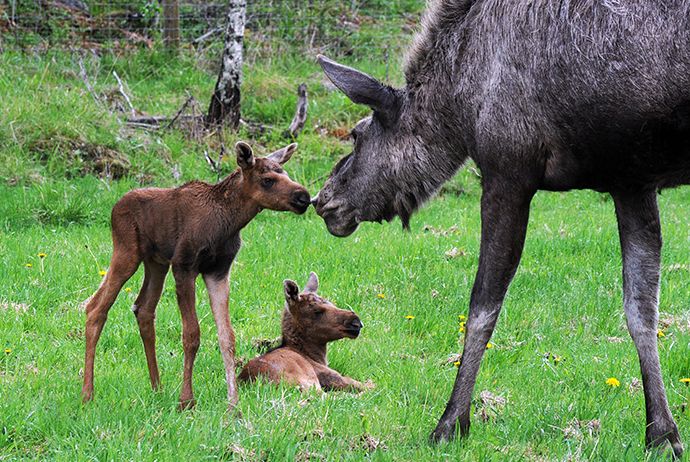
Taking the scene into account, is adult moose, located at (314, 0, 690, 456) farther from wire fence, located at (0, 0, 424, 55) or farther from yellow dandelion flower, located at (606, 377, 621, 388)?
wire fence, located at (0, 0, 424, 55)

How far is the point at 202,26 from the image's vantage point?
54.9 feet

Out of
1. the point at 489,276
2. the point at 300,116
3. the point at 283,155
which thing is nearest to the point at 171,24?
the point at 300,116

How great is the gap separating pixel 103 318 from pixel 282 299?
2.34 metres

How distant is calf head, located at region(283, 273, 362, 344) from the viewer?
6.62 meters

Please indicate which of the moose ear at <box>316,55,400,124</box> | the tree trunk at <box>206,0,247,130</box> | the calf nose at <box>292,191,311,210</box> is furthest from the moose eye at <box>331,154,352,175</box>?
the tree trunk at <box>206,0,247,130</box>

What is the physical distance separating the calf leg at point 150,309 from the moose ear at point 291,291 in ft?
3.84

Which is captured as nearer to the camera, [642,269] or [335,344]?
[642,269]

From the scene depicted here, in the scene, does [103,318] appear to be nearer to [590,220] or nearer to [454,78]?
[454,78]

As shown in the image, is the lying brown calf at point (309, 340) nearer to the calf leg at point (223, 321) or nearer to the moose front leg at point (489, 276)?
the calf leg at point (223, 321)

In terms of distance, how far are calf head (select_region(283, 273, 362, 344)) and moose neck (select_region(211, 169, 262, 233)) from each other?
1263mm

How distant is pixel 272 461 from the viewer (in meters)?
4.46

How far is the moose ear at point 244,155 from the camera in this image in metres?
5.47

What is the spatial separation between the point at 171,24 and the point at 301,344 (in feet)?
34.8

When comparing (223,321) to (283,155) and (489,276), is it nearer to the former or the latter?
(283,155)
